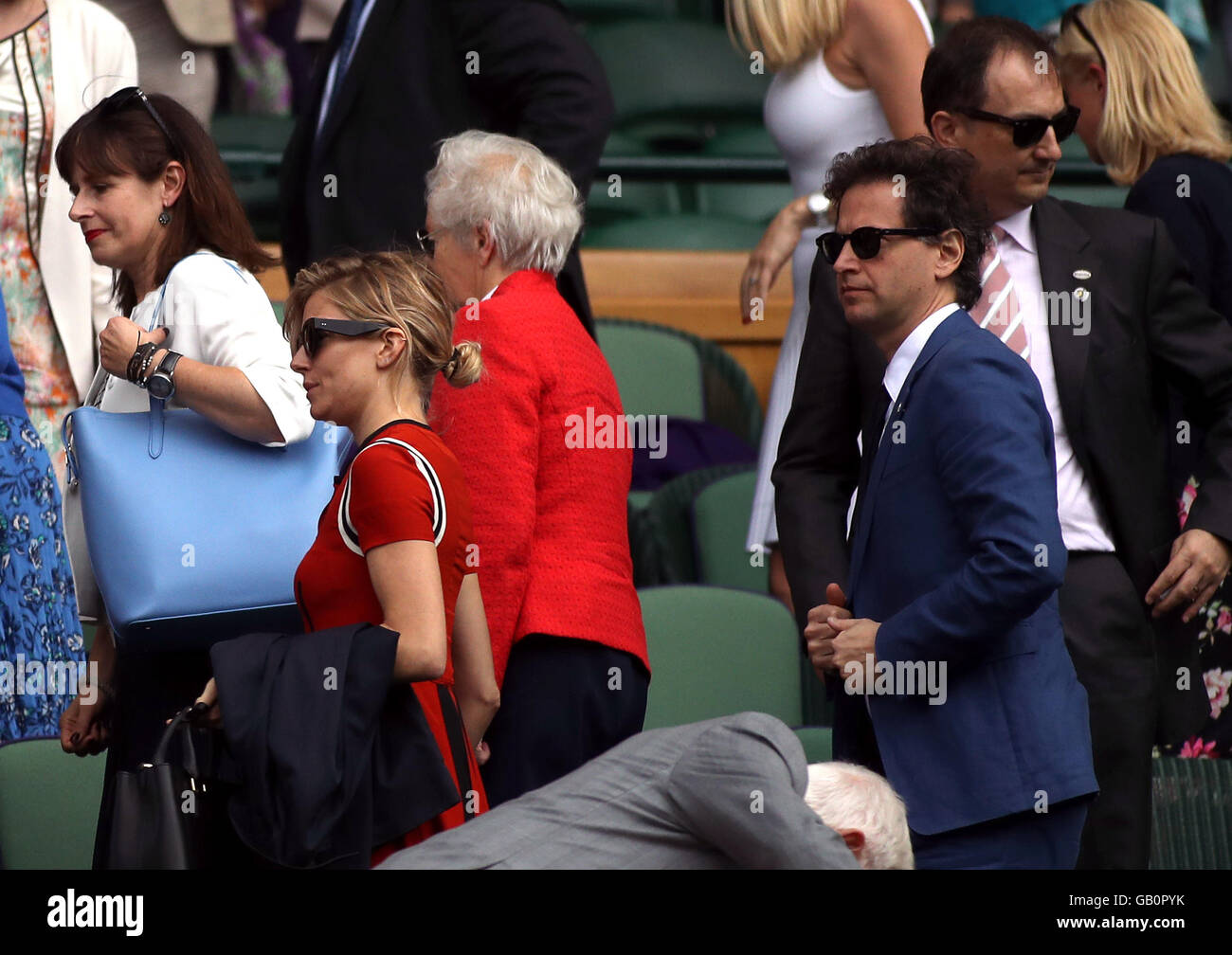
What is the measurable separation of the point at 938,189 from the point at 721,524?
1.97 m

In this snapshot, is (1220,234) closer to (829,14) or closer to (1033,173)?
(1033,173)

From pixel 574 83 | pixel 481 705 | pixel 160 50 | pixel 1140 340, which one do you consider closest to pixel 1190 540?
pixel 1140 340

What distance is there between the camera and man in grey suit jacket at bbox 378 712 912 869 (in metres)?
2.22

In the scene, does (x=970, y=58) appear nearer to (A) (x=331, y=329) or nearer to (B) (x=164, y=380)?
(A) (x=331, y=329)

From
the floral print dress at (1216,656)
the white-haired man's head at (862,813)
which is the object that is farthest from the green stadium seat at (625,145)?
the white-haired man's head at (862,813)

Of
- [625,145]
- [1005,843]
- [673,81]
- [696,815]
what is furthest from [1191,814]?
[673,81]

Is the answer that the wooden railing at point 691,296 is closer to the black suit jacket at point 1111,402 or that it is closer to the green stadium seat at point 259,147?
the green stadium seat at point 259,147

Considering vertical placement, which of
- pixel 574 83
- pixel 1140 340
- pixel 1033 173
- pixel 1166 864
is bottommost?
pixel 1166 864

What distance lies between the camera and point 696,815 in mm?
2279

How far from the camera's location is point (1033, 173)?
2988 millimetres

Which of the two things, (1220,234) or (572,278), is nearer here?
(1220,234)

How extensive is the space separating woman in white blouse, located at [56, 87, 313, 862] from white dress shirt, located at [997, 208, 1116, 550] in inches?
42.5

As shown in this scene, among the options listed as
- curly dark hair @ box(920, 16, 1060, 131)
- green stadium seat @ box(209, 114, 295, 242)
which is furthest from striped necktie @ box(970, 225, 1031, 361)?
green stadium seat @ box(209, 114, 295, 242)
